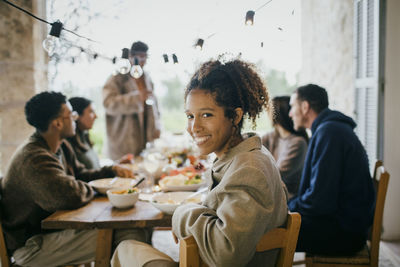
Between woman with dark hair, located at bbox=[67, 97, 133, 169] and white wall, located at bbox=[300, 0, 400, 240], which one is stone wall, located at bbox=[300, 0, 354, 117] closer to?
white wall, located at bbox=[300, 0, 400, 240]

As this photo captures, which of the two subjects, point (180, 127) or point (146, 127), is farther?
point (180, 127)

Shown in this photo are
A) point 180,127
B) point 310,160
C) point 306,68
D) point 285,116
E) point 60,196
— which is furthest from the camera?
point 180,127

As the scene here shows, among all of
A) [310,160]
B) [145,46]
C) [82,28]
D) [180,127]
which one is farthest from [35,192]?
[180,127]

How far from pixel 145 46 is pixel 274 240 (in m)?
2.76

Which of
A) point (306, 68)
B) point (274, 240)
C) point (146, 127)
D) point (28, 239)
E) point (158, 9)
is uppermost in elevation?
point (158, 9)

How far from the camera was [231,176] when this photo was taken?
3.22ft

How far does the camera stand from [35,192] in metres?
1.60

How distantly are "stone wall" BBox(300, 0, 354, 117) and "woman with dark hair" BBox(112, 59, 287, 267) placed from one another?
2.49 metres

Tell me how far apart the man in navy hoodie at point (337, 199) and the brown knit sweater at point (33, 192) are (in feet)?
3.84

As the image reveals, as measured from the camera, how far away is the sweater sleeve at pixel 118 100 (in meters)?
3.21

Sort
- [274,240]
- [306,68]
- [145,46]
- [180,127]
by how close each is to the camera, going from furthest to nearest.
→ 1. [180,127]
2. [306,68]
3. [145,46]
4. [274,240]

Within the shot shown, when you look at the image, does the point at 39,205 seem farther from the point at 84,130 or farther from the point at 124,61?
the point at 84,130

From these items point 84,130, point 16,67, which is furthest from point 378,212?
point 16,67

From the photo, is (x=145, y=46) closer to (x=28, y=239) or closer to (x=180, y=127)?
(x=28, y=239)
